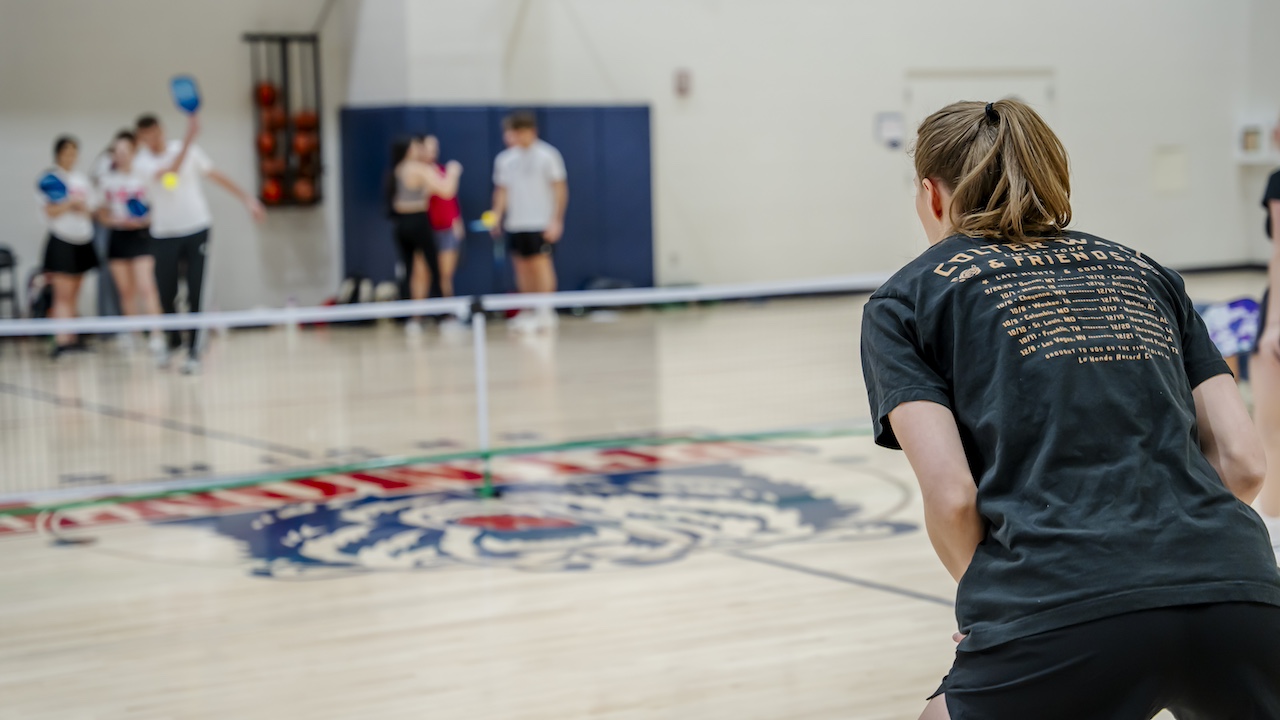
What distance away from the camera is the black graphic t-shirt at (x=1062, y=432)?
68.3 inches

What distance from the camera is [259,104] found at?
1498 cm

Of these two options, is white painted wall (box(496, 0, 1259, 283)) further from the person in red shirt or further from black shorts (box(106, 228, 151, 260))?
black shorts (box(106, 228, 151, 260))

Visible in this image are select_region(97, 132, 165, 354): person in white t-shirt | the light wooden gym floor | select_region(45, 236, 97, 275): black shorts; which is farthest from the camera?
select_region(45, 236, 97, 275): black shorts

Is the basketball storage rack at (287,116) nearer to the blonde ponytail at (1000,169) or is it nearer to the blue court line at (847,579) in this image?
the blue court line at (847,579)

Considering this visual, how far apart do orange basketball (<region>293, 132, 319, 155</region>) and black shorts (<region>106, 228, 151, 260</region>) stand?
3.76 m

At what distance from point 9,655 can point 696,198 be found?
40.6 feet

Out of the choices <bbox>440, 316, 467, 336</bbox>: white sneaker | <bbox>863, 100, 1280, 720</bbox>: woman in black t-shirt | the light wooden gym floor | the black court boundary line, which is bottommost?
the light wooden gym floor

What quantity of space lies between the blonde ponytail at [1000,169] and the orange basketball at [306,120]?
1384 centimetres

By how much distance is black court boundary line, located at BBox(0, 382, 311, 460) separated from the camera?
7.55 meters

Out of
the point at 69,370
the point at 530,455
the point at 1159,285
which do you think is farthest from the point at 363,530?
the point at 69,370

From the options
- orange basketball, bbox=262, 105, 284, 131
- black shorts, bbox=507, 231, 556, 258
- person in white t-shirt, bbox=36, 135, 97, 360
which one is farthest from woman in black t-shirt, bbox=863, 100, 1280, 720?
orange basketball, bbox=262, 105, 284, 131

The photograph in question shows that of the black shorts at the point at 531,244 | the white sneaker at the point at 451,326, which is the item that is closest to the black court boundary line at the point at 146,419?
the white sneaker at the point at 451,326

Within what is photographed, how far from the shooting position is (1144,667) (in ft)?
5.61

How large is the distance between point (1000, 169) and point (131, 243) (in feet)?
35.1
